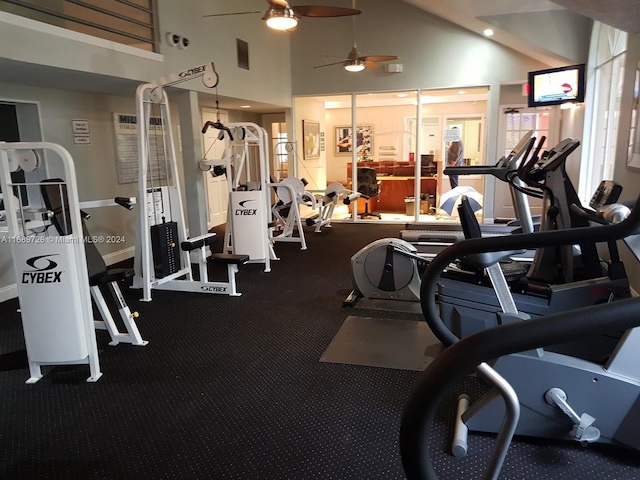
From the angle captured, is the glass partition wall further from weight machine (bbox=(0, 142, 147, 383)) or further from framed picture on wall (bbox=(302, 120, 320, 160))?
weight machine (bbox=(0, 142, 147, 383))

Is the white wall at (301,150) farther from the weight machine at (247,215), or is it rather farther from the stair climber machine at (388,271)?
the stair climber machine at (388,271)

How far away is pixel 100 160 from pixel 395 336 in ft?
13.9

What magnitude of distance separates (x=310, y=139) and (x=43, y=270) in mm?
7372

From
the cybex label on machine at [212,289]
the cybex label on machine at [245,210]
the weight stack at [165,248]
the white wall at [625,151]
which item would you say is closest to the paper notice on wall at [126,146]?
the cybex label on machine at [245,210]

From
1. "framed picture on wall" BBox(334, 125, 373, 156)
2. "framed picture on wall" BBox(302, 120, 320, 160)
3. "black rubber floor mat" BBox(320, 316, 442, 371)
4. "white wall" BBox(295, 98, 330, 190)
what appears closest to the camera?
"black rubber floor mat" BBox(320, 316, 442, 371)

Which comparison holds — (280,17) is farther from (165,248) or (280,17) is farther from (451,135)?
(451,135)

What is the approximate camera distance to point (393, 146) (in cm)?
1105

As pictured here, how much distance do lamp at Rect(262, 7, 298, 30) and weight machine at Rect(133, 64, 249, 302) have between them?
2.27ft

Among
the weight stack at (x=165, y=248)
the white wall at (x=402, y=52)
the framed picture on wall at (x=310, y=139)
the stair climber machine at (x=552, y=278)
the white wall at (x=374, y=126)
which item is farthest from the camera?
the white wall at (x=374, y=126)

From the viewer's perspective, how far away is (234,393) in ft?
8.88

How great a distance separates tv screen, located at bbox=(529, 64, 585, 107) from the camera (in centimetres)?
568

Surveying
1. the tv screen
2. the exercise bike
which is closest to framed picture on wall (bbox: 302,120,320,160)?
the tv screen

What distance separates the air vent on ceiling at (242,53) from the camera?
6.55 metres

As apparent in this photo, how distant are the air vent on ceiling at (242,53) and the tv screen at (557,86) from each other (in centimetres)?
405
